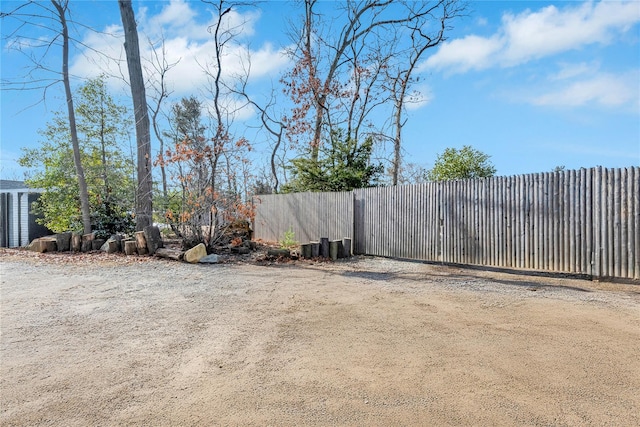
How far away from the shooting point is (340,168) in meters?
12.6

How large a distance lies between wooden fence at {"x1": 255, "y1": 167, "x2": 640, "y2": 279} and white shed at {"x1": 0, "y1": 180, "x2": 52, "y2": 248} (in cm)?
886

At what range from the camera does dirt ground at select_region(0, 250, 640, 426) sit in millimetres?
2182

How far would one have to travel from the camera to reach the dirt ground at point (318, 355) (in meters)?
2.18

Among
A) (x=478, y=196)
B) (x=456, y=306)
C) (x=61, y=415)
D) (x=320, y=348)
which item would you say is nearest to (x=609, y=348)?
(x=456, y=306)

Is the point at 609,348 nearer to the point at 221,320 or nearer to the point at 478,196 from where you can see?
the point at 221,320

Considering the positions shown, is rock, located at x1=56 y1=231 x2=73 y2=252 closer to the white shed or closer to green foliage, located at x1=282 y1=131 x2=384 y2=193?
the white shed

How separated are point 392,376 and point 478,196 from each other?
564 cm

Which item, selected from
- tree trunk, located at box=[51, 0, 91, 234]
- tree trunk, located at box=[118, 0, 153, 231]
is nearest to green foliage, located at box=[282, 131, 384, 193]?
tree trunk, located at box=[118, 0, 153, 231]

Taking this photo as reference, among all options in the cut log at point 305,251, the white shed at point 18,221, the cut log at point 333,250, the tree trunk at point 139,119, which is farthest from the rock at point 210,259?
the white shed at point 18,221

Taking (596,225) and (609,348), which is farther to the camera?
(596,225)

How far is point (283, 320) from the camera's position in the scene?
3850 mm

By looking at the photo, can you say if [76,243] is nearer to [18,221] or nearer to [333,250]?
[18,221]

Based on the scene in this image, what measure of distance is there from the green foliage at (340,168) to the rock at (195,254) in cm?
562

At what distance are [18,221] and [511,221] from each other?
13.3 m
